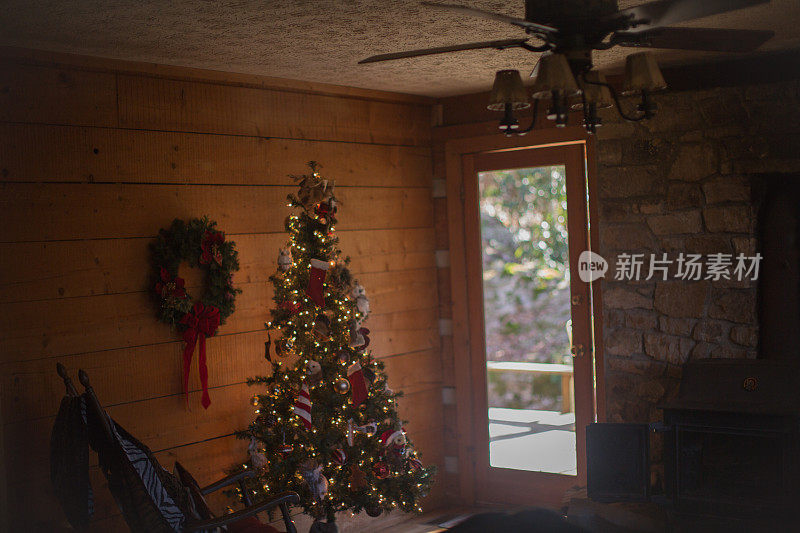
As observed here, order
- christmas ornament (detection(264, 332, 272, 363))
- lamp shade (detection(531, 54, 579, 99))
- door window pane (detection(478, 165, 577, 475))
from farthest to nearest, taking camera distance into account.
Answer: door window pane (detection(478, 165, 577, 475)) < christmas ornament (detection(264, 332, 272, 363)) < lamp shade (detection(531, 54, 579, 99))

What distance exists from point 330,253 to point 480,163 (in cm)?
151

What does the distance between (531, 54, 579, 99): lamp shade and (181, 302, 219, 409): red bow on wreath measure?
7.09ft

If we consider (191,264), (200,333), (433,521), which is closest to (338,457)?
(200,333)

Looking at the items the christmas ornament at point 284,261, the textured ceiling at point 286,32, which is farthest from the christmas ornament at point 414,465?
the textured ceiling at point 286,32

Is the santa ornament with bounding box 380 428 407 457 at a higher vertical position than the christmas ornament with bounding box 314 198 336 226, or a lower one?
lower

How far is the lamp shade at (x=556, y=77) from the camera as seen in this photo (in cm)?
201

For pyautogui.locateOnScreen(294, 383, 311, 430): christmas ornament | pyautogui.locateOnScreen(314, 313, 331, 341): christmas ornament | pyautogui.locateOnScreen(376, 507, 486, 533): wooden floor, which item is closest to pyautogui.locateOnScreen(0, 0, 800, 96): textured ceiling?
pyautogui.locateOnScreen(314, 313, 331, 341): christmas ornament

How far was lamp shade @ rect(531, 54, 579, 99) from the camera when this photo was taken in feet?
6.60

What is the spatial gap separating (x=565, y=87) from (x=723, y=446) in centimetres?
229

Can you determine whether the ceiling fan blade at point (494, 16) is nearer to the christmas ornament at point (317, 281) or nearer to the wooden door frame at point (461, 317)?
the christmas ornament at point (317, 281)

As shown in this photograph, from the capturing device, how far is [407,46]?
11.2 feet

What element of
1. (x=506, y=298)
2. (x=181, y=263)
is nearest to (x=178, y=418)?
(x=181, y=263)

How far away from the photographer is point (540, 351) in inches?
217

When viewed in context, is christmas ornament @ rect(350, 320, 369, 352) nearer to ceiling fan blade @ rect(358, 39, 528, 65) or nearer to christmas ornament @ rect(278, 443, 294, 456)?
christmas ornament @ rect(278, 443, 294, 456)
